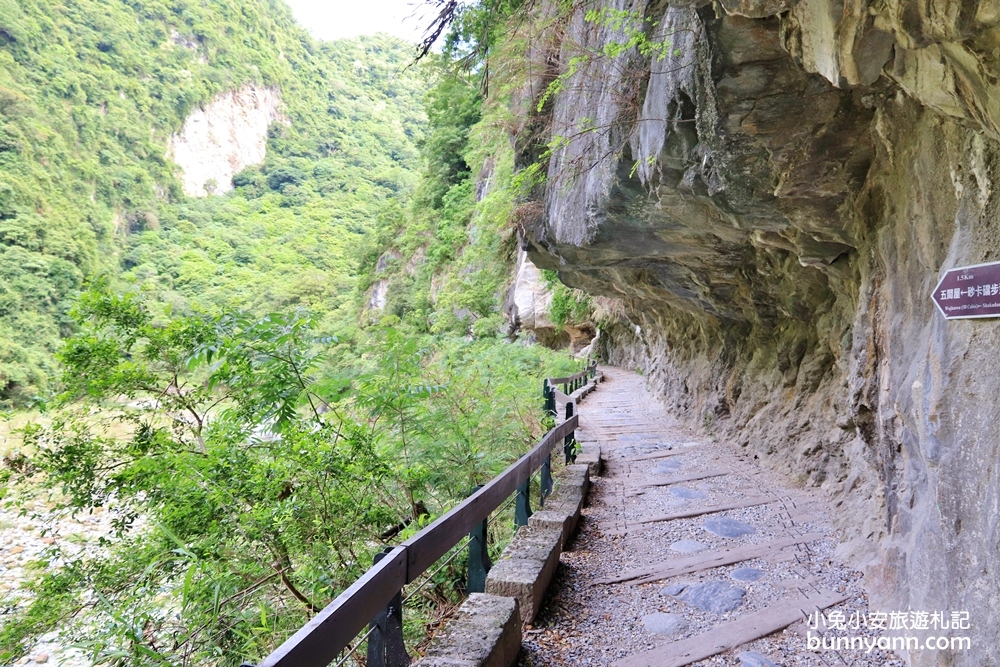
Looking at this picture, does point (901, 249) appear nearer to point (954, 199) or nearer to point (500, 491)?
point (954, 199)

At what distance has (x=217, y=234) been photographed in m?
73.7

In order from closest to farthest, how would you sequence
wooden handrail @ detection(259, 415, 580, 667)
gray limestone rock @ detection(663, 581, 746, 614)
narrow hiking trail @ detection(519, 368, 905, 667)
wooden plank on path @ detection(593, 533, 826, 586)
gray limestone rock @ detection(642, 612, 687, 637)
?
wooden handrail @ detection(259, 415, 580, 667), narrow hiking trail @ detection(519, 368, 905, 667), gray limestone rock @ detection(642, 612, 687, 637), gray limestone rock @ detection(663, 581, 746, 614), wooden plank on path @ detection(593, 533, 826, 586)

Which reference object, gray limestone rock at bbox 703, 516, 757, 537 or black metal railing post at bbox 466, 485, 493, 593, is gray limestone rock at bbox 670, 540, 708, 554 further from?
black metal railing post at bbox 466, 485, 493, 593

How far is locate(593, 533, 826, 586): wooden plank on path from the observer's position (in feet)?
13.2

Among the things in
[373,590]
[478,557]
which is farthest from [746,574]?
[373,590]

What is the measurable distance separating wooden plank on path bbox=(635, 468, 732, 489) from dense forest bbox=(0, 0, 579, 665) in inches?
65.6

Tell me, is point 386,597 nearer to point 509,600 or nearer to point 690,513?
point 509,600

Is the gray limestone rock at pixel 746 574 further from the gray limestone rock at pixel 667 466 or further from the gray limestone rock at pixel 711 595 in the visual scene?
the gray limestone rock at pixel 667 466

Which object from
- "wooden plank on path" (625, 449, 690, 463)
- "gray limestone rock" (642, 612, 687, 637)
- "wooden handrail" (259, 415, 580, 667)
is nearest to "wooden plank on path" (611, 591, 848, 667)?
"gray limestone rock" (642, 612, 687, 637)

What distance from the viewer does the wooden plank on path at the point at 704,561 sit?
4023 mm

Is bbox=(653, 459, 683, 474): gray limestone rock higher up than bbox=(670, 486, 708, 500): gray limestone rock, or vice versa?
bbox=(670, 486, 708, 500): gray limestone rock

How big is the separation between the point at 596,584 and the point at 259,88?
117 meters

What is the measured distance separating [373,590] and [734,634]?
7.89ft

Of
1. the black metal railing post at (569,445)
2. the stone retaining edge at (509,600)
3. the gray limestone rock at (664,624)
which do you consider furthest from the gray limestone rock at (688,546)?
the black metal railing post at (569,445)
